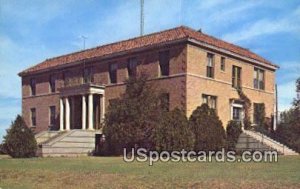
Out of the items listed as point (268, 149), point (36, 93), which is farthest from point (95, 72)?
point (268, 149)

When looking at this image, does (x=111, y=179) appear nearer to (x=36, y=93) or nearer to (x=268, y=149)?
(x=268, y=149)

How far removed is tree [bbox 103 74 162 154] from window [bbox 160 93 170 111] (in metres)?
0.74

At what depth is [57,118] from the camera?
46.6m

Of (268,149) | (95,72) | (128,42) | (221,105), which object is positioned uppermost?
(128,42)

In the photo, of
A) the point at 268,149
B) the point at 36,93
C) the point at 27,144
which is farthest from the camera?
the point at 36,93

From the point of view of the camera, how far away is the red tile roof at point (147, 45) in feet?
121

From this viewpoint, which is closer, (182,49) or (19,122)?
(19,122)

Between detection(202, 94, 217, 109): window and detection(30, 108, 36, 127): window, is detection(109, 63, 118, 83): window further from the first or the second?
detection(30, 108, 36, 127): window

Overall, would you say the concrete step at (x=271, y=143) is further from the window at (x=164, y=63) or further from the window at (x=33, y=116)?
the window at (x=33, y=116)

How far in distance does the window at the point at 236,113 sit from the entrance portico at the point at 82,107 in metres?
10.8

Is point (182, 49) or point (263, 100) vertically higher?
point (182, 49)

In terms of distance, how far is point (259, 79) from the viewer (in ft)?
143

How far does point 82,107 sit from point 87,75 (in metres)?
3.78

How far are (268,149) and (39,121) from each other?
24726 mm
